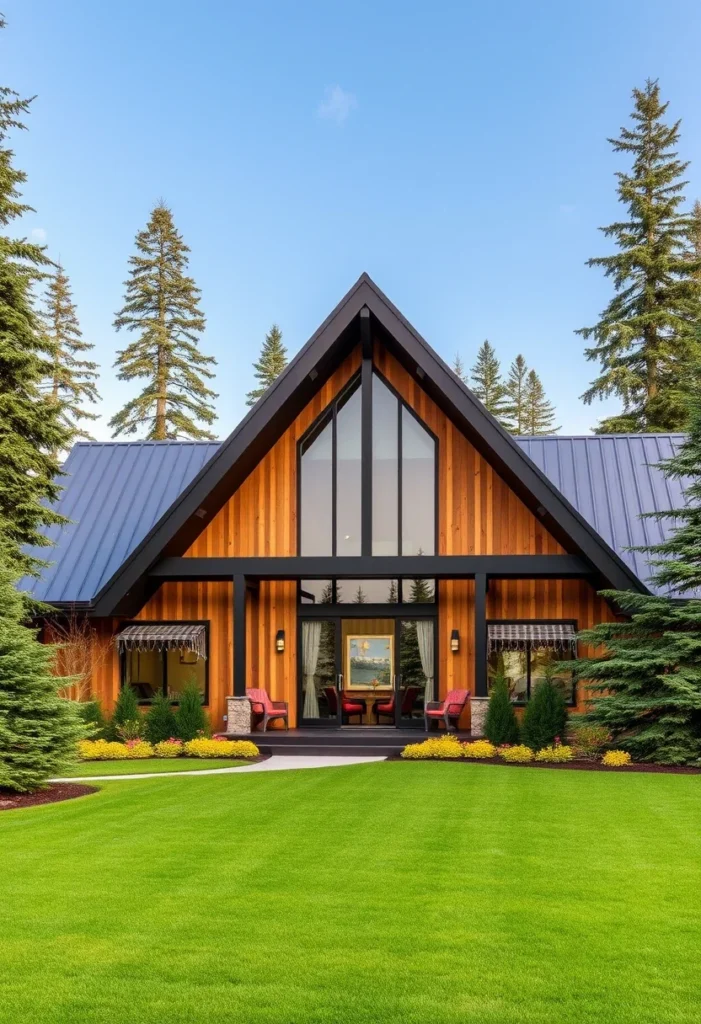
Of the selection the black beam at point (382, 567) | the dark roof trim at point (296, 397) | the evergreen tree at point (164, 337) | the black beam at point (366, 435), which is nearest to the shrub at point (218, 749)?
the dark roof trim at point (296, 397)

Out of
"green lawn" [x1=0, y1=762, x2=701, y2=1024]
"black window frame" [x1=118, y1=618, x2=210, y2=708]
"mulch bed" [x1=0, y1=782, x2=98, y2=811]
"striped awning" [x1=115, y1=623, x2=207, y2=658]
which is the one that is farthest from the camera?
"black window frame" [x1=118, y1=618, x2=210, y2=708]

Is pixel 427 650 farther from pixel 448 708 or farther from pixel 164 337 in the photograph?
pixel 164 337

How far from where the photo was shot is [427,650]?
18.2 meters

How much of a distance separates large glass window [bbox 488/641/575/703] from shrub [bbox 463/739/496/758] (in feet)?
9.51

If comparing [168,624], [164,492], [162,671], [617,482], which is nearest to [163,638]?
[168,624]

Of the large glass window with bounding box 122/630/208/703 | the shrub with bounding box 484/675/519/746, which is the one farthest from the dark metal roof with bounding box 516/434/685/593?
the large glass window with bounding box 122/630/208/703

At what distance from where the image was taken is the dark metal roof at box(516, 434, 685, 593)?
17.8 m

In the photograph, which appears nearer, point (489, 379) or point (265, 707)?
point (265, 707)

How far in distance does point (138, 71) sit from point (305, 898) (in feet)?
78.8

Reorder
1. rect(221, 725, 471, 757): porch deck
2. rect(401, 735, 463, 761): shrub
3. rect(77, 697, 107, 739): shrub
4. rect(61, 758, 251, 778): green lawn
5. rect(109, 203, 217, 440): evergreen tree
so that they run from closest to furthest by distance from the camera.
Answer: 1. rect(61, 758, 251, 778): green lawn
2. rect(401, 735, 463, 761): shrub
3. rect(221, 725, 471, 757): porch deck
4. rect(77, 697, 107, 739): shrub
5. rect(109, 203, 217, 440): evergreen tree

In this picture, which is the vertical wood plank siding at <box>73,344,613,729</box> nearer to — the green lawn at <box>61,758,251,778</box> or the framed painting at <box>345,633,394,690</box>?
the framed painting at <box>345,633,394,690</box>

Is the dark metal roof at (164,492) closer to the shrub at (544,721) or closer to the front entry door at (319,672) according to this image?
the shrub at (544,721)

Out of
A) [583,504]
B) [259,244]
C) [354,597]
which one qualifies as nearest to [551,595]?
[583,504]

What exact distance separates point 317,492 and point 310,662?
11.5ft
